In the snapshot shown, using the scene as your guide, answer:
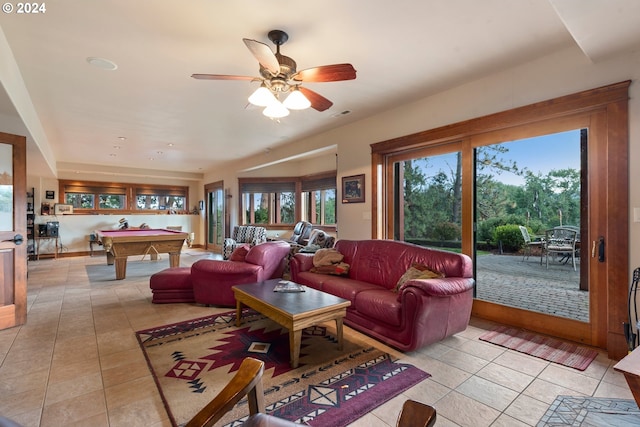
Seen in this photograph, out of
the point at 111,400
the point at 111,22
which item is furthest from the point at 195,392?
the point at 111,22

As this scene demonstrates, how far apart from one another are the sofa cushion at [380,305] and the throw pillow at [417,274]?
0.21 m

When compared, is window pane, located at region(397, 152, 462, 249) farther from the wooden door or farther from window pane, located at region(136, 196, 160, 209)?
window pane, located at region(136, 196, 160, 209)

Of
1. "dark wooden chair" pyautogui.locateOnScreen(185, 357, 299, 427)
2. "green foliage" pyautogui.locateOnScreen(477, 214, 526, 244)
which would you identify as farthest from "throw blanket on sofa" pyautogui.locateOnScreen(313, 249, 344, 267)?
"dark wooden chair" pyautogui.locateOnScreen(185, 357, 299, 427)

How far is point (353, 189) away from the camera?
16.4 feet

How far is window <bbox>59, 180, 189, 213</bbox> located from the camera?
9.38 meters

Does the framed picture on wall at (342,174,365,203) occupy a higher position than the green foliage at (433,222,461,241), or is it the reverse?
the framed picture on wall at (342,174,365,203)

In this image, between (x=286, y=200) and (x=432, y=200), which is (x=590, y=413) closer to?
(x=432, y=200)

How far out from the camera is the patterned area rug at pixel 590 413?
1.78 meters

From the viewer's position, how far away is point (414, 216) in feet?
14.6

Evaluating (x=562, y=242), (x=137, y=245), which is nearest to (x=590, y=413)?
(x=562, y=242)

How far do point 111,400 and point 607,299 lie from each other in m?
4.02

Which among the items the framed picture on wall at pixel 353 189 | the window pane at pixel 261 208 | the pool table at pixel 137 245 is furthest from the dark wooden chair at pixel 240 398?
the window pane at pixel 261 208

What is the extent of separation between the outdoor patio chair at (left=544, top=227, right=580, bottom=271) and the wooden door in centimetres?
585

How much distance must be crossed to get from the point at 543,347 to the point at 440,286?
47.8 inches
